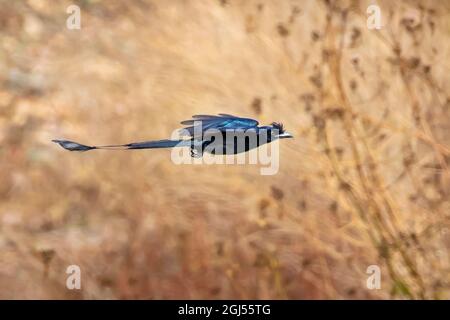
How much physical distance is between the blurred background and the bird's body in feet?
0.08

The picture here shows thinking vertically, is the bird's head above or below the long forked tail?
above

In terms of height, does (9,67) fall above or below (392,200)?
above

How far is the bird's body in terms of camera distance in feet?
6.02

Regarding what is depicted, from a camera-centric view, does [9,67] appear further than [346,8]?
No

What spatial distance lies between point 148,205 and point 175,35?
1.51 feet

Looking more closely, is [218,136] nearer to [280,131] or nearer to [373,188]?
[280,131]

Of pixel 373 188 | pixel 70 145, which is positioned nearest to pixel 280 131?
pixel 373 188

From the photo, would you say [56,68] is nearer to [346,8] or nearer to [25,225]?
[25,225]

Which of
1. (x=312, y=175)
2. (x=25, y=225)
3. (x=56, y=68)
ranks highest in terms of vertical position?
(x=56, y=68)

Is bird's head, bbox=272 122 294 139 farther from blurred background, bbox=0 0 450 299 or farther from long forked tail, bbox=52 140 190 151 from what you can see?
long forked tail, bbox=52 140 190 151

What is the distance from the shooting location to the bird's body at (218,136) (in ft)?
6.02

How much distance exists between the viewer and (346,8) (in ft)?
6.39

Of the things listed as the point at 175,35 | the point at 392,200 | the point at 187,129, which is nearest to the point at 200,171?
the point at 187,129

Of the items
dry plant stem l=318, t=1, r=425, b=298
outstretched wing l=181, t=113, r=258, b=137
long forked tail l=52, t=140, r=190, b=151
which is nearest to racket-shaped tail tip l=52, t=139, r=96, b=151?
long forked tail l=52, t=140, r=190, b=151
